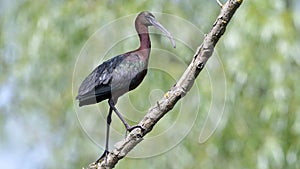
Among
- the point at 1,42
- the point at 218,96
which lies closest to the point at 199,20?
the point at 218,96

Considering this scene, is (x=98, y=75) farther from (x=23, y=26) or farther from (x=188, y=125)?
(x=23, y=26)

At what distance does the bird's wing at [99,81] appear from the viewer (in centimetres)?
249

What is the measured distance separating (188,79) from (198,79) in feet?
10.4

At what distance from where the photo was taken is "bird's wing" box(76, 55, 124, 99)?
2.49 m

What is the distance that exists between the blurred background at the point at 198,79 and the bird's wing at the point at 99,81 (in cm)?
241

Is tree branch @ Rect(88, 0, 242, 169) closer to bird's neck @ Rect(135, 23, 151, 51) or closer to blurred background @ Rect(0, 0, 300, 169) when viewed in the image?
bird's neck @ Rect(135, 23, 151, 51)

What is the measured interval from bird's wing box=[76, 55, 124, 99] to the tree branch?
0.56 feet

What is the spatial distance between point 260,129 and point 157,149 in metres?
0.84

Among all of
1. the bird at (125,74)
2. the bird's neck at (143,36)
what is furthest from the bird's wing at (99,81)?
the bird's neck at (143,36)

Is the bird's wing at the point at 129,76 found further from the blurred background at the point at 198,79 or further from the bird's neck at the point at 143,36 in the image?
the blurred background at the point at 198,79

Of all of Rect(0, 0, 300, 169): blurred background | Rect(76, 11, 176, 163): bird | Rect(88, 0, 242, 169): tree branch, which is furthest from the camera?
Rect(0, 0, 300, 169): blurred background

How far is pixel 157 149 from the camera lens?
5.20 metres

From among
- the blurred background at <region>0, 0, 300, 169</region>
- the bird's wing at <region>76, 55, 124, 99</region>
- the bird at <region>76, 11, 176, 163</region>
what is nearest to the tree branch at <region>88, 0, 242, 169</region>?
the bird at <region>76, 11, 176, 163</region>

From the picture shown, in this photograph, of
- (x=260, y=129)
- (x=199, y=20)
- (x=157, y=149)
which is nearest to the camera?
(x=157, y=149)
